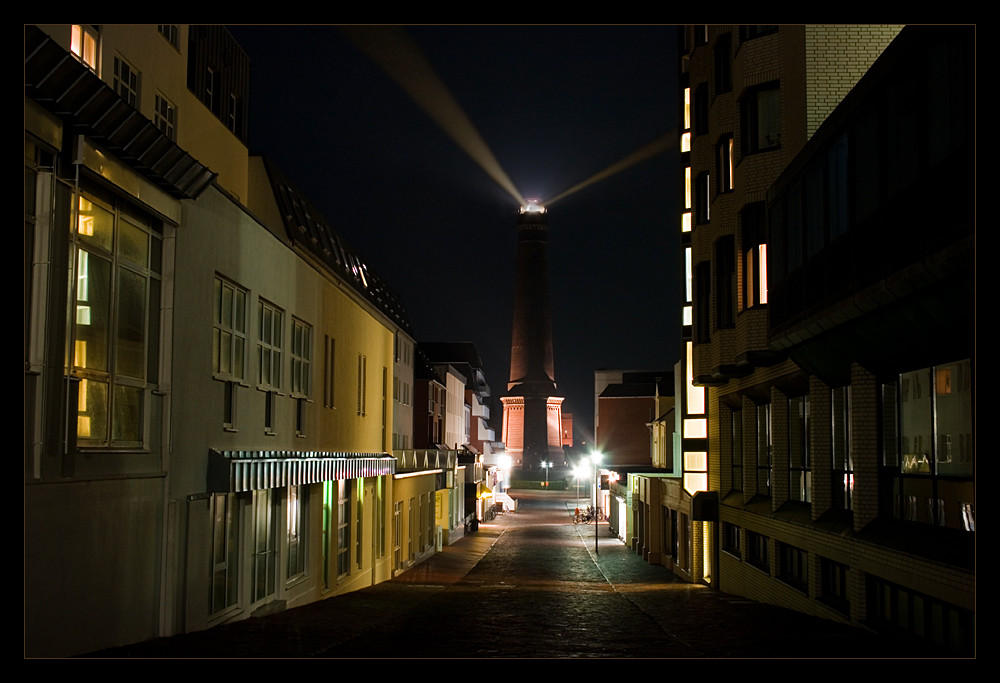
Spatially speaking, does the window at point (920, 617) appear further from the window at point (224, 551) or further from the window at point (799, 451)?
the window at point (224, 551)

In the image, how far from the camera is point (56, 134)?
36.4ft

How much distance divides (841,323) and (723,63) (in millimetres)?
14678

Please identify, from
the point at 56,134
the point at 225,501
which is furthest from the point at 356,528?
Result: the point at 56,134

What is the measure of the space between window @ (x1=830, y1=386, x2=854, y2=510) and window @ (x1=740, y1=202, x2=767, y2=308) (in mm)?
5348

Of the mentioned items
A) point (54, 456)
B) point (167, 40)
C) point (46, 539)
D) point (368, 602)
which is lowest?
point (368, 602)

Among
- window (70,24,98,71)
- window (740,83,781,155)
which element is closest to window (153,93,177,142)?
window (70,24,98,71)

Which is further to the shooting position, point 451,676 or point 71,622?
point 71,622

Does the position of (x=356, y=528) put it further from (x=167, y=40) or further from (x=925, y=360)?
(x=925, y=360)

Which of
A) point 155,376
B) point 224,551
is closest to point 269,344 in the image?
point 224,551

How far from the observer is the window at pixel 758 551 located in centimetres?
2514

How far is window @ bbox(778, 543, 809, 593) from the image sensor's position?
21.3 meters

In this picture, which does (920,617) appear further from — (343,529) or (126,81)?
(126,81)

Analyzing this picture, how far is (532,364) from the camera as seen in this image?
12150 cm

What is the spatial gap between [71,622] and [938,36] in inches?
437
